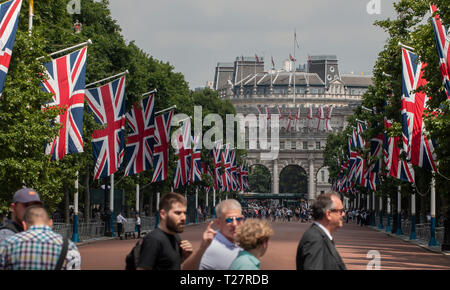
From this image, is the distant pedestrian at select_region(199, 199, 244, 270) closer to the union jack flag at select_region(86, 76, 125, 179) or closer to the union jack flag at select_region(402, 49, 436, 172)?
the union jack flag at select_region(402, 49, 436, 172)

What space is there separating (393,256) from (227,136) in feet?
255

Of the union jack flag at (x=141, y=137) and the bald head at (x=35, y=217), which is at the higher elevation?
the union jack flag at (x=141, y=137)

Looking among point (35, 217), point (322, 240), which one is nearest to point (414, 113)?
point (322, 240)

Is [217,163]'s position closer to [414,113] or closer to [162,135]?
[162,135]

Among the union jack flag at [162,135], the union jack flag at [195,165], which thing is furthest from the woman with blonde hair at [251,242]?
the union jack flag at [195,165]

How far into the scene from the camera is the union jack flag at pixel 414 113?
33072 mm

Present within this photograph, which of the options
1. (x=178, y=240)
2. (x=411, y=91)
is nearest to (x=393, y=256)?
(x=411, y=91)

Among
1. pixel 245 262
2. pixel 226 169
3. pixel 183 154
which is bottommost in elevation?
pixel 245 262

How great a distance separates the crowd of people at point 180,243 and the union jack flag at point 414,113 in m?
23.7

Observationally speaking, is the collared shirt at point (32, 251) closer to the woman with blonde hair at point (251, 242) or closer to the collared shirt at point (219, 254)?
the collared shirt at point (219, 254)

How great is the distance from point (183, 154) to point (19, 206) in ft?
165

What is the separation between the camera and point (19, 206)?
10031 mm

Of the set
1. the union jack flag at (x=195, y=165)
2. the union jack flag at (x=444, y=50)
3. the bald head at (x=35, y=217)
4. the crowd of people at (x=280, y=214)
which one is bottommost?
the crowd of people at (x=280, y=214)
